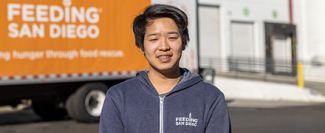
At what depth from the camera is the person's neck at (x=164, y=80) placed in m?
2.84

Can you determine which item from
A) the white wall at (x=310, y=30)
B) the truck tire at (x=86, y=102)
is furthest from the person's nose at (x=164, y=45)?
the white wall at (x=310, y=30)

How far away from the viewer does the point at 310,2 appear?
1447 inches

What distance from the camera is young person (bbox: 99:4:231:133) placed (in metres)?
2.75

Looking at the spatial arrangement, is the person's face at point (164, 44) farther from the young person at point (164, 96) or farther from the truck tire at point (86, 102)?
the truck tire at point (86, 102)

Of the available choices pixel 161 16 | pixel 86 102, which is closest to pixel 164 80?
pixel 161 16

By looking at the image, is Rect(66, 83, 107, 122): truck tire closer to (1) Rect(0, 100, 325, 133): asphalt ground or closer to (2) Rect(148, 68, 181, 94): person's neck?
(1) Rect(0, 100, 325, 133): asphalt ground

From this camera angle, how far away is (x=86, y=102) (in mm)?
14180

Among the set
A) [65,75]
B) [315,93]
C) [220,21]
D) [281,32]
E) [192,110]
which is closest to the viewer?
[192,110]

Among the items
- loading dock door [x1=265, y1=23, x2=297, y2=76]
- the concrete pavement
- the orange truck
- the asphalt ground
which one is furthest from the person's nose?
loading dock door [x1=265, y1=23, x2=297, y2=76]

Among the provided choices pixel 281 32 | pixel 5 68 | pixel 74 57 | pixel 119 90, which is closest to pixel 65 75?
pixel 74 57

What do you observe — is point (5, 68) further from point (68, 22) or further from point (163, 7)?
point (163, 7)

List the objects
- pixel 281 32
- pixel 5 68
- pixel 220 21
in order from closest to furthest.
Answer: pixel 5 68, pixel 220 21, pixel 281 32

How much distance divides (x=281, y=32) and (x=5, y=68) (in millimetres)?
24899

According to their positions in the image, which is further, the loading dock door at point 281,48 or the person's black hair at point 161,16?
the loading dock door at point 281,48
